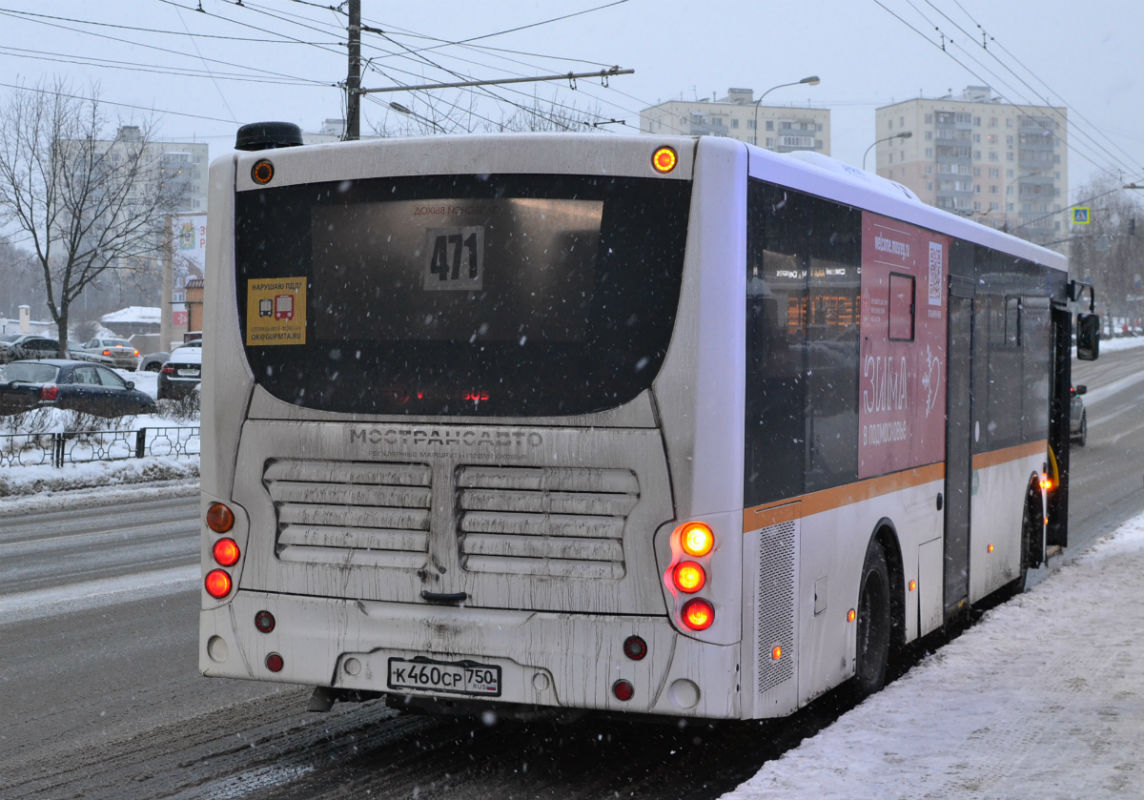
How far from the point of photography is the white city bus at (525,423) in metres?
5.36

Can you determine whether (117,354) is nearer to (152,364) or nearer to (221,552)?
(152,364)

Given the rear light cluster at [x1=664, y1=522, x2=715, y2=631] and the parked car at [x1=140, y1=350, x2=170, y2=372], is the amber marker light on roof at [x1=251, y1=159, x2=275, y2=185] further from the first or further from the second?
the parked car at [x1=140, y1=350, x2=170, y2=372]

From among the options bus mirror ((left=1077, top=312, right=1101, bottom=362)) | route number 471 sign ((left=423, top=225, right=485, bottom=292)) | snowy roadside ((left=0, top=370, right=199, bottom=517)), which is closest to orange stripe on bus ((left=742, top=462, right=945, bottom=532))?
route number 471 sign ((left=423, top=225, right=485, bottom=292))

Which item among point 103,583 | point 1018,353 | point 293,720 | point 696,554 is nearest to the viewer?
point 696,554

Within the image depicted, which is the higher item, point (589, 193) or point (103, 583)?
point (589, 193)

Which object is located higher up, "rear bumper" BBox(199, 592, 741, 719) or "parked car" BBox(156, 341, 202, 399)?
"parked car" BBox(156, 341, 202, 399)

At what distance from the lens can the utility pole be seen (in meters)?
22.6

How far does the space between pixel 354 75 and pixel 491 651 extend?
18.7 meters

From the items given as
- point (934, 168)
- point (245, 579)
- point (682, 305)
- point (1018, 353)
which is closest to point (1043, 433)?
point (1018, 353)

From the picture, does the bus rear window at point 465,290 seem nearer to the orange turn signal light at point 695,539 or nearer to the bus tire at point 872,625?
the orange turn signal light at point 695,539

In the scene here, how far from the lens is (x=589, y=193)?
5.55 meters

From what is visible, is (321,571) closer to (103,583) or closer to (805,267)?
(805,267)

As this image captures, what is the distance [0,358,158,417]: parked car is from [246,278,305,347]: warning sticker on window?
68.6 feet

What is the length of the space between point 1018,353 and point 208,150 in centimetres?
15805
